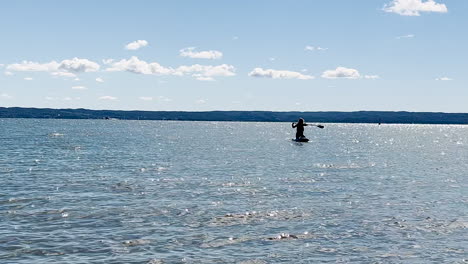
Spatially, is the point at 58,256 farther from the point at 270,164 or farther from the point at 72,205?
the point at 270,164

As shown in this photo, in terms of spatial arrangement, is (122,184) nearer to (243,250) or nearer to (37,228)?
(37,228)

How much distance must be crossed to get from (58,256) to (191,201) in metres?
13.8

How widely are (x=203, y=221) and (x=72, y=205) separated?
9.00 metres

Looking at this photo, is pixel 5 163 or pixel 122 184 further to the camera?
pixel 5 163

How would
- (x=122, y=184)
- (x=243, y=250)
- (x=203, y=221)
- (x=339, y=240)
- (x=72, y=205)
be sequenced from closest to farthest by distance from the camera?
1. (x=243, y=250)
2. (x=339, y=240)
3. (x=203, y=221)
4. (x=72, y=205)
5. (x=122, y=184)

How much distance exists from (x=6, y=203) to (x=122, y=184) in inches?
449

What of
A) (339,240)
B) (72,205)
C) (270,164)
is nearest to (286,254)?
(339,240)

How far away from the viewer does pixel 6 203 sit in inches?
1273

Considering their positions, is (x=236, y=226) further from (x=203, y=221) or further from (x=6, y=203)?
(x=6, y=203)

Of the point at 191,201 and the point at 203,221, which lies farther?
the point at 191,201

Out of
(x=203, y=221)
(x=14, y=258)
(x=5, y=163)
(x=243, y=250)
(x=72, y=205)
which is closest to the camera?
(x=14, y=258)

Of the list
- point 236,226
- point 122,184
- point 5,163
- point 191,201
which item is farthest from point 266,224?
point 5,163

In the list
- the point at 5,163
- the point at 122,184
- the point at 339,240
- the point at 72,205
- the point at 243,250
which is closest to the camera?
the point at 243,250

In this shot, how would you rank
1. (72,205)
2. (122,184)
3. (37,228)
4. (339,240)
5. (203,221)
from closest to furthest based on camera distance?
1. (339,240)
2. (37,228)
3. (203,221)
4. (72,205)
5. (122,184)
